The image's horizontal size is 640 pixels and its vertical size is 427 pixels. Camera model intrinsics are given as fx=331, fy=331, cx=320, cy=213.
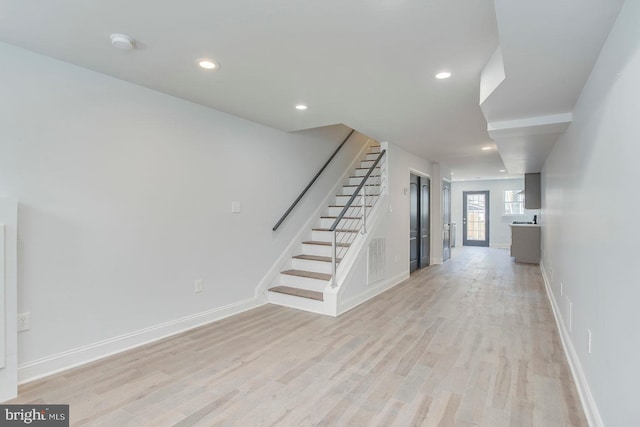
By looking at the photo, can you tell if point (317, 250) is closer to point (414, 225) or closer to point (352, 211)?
point (352, 211)

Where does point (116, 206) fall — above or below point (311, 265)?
above

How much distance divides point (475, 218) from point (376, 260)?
8.75 metres

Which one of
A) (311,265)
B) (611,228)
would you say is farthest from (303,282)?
(611,228)

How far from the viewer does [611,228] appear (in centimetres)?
165

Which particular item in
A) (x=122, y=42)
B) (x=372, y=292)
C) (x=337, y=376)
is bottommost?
(x=337, y=376)

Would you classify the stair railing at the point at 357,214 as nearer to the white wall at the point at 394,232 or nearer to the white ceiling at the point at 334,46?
the white wall at the point at 394,232

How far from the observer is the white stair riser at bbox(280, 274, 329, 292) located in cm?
426

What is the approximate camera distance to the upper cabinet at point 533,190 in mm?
7844

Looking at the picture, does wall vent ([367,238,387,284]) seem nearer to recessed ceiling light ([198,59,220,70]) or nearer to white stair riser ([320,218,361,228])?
white stair riser ([320,218,361,228])

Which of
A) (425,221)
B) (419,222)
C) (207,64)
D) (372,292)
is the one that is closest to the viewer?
(207,64)

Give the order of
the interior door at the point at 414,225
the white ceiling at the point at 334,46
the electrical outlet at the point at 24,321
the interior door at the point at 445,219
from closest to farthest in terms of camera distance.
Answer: the white ceiling at the point at 334,46 < the electrical outlet at the point at 24,321 < the interior door at the point at 414,225 < the interior door at the point at 445,219

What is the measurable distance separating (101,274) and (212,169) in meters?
1.48

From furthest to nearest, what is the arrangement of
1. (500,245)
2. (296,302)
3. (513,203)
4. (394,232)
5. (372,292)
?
(500,245), (513,203), (394,232), (372,292), (296,302)

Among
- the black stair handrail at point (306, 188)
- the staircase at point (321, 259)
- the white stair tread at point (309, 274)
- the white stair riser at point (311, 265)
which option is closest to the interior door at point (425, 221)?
the staircase at point (321, 259)
